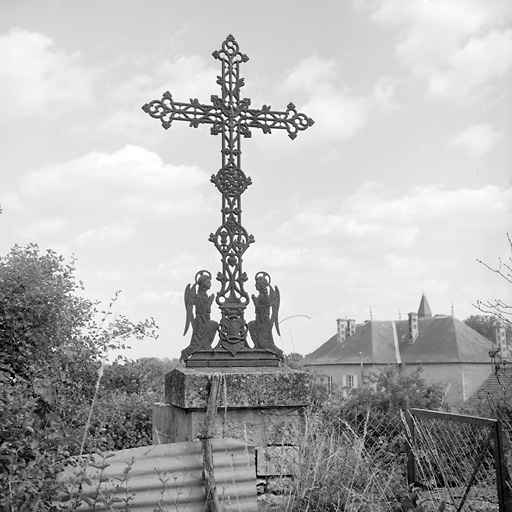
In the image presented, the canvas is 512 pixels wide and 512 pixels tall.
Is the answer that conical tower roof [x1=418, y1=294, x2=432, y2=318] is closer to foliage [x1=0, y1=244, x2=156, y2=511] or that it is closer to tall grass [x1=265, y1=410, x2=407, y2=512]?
foliage [x1=0, y1=244, x2=156, y2=511]

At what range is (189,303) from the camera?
423 cm

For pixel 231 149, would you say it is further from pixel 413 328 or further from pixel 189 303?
pixel 413 328

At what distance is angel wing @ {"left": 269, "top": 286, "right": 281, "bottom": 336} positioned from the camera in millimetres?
4332

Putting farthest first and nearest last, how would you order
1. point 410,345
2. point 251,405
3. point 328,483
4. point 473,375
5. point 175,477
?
point 410,345
point 473,375
point 251,405
point 328,483
point 175,477

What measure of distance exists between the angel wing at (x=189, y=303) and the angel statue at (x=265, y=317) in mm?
416

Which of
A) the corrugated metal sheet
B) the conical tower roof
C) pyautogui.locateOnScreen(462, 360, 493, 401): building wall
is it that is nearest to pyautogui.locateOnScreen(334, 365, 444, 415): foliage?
the corrugated metal sheet

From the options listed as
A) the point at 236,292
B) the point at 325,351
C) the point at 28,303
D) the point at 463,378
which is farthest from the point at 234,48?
the point at 325,351

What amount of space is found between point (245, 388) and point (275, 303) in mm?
698

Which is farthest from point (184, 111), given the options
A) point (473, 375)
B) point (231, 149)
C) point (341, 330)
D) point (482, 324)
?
point (482, 324)

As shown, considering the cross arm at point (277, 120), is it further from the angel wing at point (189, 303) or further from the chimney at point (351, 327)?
the chimney at point (351, 327)

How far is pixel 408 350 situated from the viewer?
40156 millimetres

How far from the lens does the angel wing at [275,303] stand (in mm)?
4332

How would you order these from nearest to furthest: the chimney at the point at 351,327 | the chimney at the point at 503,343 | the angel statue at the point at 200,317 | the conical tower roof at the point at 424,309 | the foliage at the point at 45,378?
the foliage at the point at 45,378
the angel statue at the point at 200,317
the chimney at the point at 503,343
the chimney at the point at 351,327
the conical tower roof at the point at 424,309

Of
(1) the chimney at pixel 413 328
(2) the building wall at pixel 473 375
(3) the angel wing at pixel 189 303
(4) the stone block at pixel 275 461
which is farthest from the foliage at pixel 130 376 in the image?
(1) the chimney at pixel 413 328
